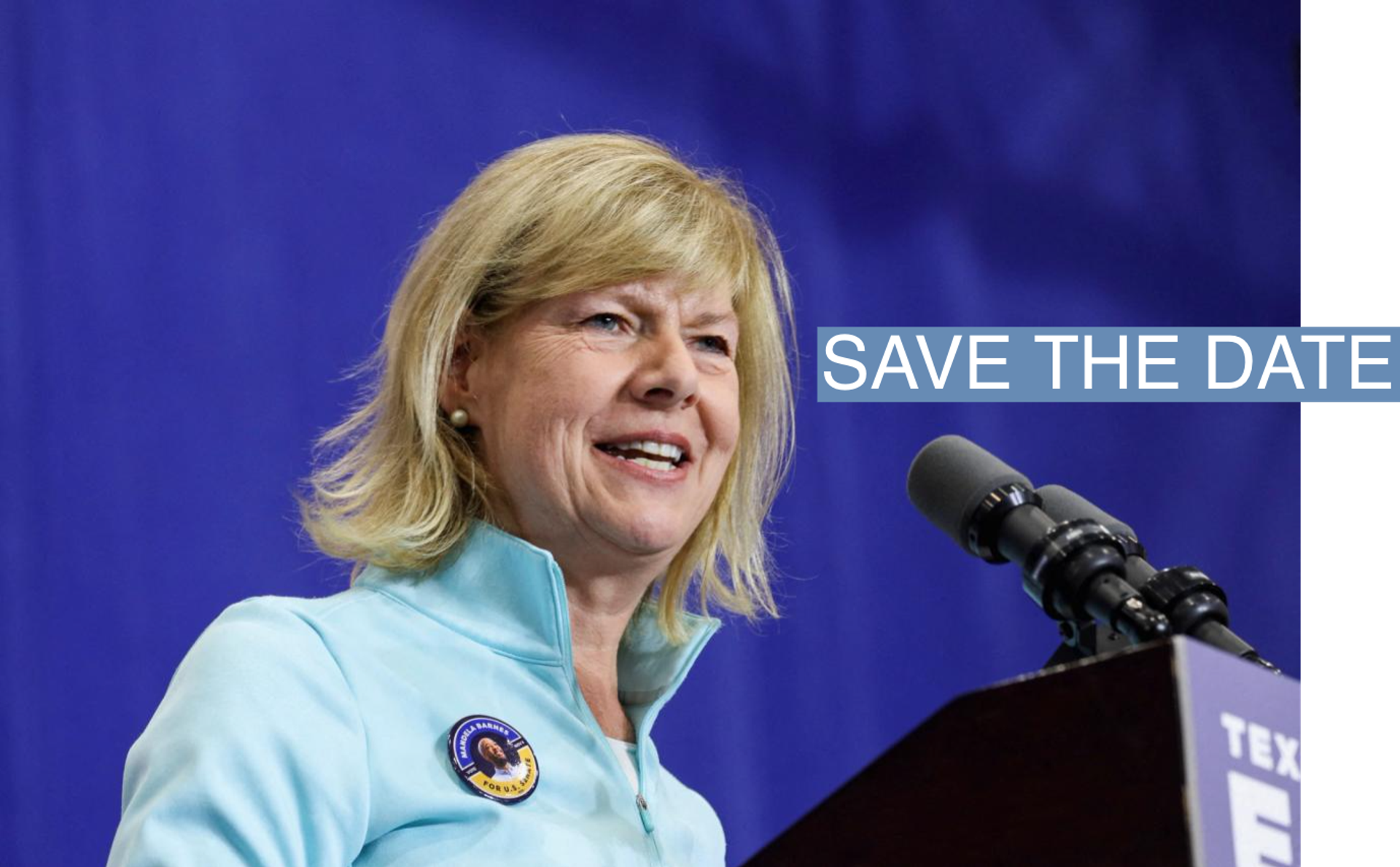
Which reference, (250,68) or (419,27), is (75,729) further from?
(419,27)

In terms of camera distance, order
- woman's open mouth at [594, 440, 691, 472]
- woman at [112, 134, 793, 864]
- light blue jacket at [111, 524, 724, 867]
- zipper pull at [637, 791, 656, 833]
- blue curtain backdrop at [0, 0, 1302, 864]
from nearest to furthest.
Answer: light blue jacket at [111, 524, 724, 867] < woman at [112, 134, 793, 864] < zipper pull at [637, 791, 656, 833] < woman's open mouth at [594, 440, 691, 472] < blue curtain backdrop at [0, 0, 1302, 864]

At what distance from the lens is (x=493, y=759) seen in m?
1.27

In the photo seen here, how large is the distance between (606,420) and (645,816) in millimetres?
332

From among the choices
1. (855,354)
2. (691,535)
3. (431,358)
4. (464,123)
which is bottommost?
(691,535)

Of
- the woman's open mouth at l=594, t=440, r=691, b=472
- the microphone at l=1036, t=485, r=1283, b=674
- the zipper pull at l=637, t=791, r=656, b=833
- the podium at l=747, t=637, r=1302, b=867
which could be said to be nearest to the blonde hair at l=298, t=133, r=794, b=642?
the woman's open mouth at l=594, t=440, r=691, b=472

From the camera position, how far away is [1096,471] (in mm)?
3014

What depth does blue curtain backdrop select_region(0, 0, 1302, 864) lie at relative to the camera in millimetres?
1729

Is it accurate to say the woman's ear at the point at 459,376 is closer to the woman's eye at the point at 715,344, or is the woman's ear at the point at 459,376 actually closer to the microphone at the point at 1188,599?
the woman's eye at the point at 715,344

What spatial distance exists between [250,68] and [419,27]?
28 centimetres

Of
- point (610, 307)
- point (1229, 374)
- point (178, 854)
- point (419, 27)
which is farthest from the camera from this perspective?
point (1229, 374)

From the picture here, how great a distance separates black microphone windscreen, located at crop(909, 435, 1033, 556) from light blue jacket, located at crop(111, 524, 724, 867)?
31 cm

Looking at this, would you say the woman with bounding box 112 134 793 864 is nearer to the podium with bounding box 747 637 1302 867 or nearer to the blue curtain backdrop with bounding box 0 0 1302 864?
the blue curtain backdrop with bounding box 0 0 1302 864

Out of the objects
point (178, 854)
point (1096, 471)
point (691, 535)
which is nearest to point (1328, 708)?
point (178, 854)

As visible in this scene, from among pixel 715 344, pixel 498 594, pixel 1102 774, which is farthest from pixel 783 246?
pixel 1102 774
